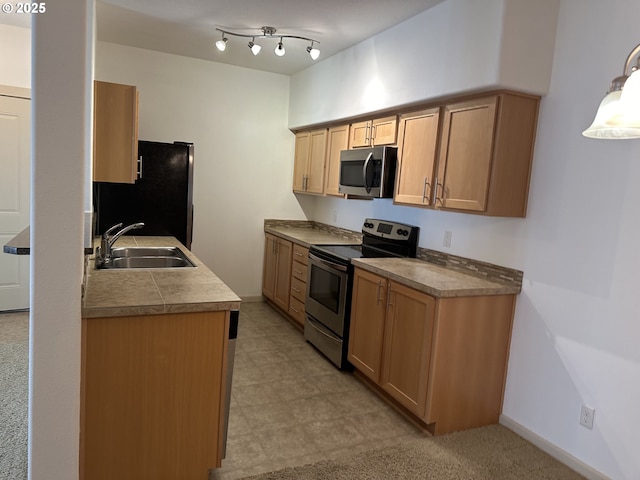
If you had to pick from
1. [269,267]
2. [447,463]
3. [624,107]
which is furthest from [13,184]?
[624,107]

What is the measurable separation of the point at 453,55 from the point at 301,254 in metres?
2.28

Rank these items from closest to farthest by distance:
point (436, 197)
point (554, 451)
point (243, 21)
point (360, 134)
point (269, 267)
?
point (554, 451)
point (436, 197)
point (243, 21)
point (360, 134)
point (269, 267)

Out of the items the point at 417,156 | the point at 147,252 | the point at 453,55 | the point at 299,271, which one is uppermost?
the point at 453,55

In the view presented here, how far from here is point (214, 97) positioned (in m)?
4.93

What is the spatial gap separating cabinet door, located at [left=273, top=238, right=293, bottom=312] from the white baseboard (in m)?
2.42

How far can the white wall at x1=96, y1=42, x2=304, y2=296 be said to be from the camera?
15.3 ft


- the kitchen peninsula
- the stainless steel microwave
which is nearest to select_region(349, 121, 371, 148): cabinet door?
the stainless steel microwave

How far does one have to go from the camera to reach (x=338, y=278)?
3.59m

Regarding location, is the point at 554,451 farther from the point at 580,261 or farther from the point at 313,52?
the point at 313,52

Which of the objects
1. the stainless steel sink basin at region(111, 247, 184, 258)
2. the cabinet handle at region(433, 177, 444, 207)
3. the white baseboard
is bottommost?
the white baseboard

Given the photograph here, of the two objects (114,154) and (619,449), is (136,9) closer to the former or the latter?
(114,154)

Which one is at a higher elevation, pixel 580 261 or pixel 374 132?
pixel 374 132

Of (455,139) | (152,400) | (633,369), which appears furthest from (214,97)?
(633,369)

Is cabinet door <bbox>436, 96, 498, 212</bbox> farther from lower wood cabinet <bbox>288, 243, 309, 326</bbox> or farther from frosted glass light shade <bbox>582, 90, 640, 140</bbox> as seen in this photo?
lower wood cabinet <bbox>288, 243, 309, 326</bbox>
